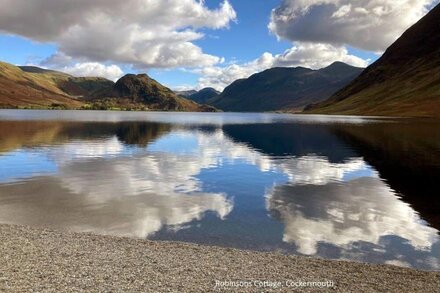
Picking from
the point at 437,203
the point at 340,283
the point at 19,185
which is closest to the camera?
the point at 340,283

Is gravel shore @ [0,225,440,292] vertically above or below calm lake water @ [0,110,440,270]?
above

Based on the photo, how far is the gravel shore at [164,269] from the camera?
16.4m

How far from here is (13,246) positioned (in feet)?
Result: 68.1

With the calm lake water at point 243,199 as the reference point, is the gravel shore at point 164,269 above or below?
above

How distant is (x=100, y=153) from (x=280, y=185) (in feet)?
116

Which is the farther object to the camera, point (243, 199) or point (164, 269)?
point (243, 199)

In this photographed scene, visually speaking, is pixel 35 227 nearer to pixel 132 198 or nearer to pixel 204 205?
pixel 132 198

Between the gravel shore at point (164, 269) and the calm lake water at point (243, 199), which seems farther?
the calm lake water at point (243, 199)

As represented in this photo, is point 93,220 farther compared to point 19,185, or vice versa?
point 19,185

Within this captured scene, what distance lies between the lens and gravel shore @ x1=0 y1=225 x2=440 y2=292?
53.8ft

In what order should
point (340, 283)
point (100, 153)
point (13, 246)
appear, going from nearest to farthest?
point (340, 283) → point (13, 246) → point (100, 153)

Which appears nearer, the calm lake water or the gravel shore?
the gravel shore

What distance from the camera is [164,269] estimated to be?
60.2 ft

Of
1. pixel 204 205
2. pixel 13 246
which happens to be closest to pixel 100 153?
Answer: pixel 204 205
